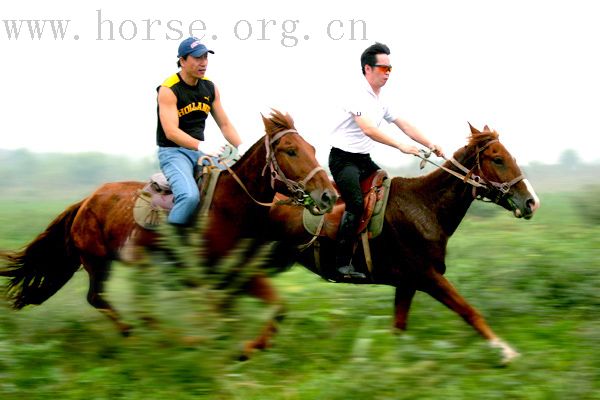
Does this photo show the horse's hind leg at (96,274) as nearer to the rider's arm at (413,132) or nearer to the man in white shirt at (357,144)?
the man in white shirt at (357,144)

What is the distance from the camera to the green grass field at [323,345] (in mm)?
5789

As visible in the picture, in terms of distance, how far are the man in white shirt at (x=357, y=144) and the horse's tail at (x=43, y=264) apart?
2.63m

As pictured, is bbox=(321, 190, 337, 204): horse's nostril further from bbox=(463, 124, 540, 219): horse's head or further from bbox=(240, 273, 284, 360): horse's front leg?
bbox=(463, 124, 540, 219): horse's head

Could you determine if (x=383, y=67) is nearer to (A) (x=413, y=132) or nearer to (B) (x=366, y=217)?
(A) (x=413, y=132)

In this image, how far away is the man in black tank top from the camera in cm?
739

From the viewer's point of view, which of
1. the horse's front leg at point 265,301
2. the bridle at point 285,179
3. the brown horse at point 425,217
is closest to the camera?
the bridle at point 285,179

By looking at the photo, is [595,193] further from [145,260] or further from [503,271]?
[145,260]

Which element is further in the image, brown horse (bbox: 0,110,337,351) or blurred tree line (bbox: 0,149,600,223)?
blurred tree line (bbox: 0,149,600,223)

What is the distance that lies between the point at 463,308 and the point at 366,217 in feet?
3.86

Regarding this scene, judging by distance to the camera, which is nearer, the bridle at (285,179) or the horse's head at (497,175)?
the bridle at (285,179)

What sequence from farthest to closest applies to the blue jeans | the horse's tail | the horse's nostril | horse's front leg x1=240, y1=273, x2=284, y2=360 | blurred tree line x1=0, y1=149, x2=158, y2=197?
blurred tree line x1=0, y1=149, x2=158, y2=197, the horse's tail, the blue jeans, horse's front leg x1=240, y1=273, x2=284, y2=360, the horse's nostril

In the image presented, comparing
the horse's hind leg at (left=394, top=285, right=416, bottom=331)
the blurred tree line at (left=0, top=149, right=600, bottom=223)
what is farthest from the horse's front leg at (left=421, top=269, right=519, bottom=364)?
the blurred tree line at (left=0, top=149, right=600, bottom=223)

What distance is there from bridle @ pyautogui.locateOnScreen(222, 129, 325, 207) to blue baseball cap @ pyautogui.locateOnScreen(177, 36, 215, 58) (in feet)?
3.25

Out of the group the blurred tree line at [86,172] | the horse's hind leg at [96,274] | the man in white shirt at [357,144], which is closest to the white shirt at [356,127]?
the man in white shirt at [357,144]
